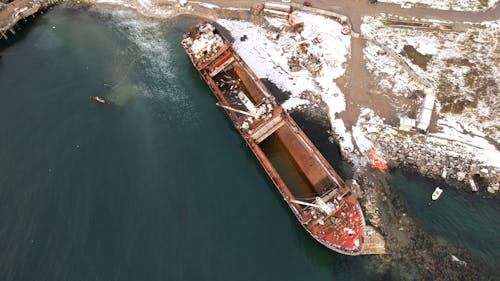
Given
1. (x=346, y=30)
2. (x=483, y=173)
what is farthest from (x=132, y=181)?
(x=483, y=173)

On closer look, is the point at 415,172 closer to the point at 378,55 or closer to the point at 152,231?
the point at 378,55

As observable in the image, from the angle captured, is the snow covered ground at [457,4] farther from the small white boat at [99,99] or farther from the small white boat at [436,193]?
the small white boat at [99,99]

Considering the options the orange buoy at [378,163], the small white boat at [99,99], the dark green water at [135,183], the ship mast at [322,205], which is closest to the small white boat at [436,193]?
the dark green water at [135,183]

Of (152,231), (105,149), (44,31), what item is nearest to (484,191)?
(152,231)

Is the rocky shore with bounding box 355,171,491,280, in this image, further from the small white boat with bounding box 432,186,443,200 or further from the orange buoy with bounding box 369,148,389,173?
the small white boat with bounding box 432,186,443,200

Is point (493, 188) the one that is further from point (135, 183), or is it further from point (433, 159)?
point (135, 183)

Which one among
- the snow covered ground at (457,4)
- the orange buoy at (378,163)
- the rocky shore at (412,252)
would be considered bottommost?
the rocky shore at (412,252)
